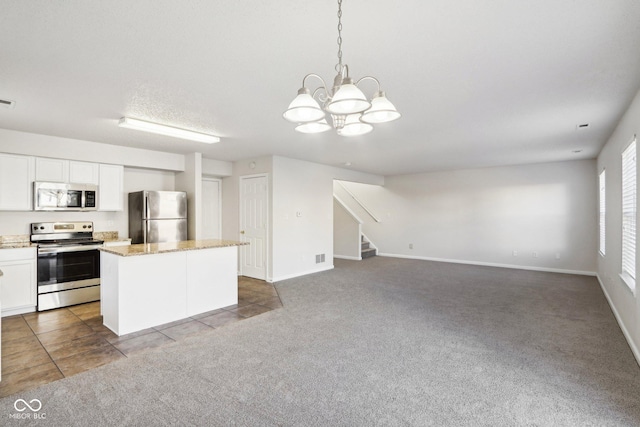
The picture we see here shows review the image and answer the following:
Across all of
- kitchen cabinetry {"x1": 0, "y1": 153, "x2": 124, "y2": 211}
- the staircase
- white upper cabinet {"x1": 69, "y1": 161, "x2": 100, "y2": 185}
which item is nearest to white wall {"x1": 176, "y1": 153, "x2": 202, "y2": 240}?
kitchen cabinetry {"x1": 0, "y1": 153, "x2": 124, "y2": 211}

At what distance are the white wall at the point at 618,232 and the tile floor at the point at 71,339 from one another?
149 inches

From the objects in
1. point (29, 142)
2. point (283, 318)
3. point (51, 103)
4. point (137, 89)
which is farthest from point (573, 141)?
point (29, 142)

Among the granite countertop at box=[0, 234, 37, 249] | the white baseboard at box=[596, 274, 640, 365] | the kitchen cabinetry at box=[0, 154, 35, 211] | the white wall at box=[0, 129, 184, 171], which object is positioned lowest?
the white baseboard at box=[596, 274, 640, 365]

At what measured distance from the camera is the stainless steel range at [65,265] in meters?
4.22

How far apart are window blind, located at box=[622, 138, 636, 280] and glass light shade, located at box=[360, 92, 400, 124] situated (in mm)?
2784

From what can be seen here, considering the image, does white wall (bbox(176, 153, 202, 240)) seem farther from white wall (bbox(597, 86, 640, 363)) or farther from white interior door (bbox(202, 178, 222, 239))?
white wall (bbox(597, 86, 640, 363))

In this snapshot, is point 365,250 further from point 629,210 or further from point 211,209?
point 629,210

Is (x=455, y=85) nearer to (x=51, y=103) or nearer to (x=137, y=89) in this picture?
(x=137, y=89)

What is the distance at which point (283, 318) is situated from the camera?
3.86 metres

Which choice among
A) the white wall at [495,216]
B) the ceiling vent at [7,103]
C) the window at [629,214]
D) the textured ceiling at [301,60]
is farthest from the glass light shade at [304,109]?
the white wall at [495,216]

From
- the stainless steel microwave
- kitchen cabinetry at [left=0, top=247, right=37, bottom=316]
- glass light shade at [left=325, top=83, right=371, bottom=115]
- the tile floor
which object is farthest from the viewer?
the stainless steel microwave

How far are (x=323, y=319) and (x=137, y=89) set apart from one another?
3053 mm

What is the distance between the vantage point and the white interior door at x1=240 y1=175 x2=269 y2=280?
6.03 m

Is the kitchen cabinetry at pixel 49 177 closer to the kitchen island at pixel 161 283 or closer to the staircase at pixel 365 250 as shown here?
the kitchen island at pixel 161 283
